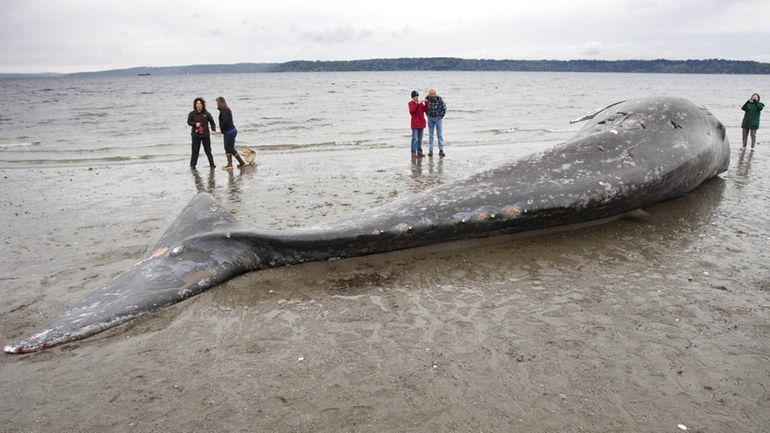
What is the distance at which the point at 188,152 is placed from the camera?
17844 mm

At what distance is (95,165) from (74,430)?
14123mm

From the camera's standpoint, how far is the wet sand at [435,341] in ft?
10.4

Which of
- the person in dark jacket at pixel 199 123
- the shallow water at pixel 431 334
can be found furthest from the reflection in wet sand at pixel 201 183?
the shallow water at pixel 431 334

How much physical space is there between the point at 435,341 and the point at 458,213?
1.97m

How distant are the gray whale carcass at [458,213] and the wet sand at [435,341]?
20 centimetres

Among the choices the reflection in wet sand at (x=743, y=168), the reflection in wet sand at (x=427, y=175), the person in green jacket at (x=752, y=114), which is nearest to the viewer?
the reflection in wet sand at (x=743, y=168)

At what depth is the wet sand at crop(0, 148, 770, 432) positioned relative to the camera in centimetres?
317

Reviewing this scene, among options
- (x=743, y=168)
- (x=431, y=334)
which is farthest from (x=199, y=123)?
(x=743, y=168)

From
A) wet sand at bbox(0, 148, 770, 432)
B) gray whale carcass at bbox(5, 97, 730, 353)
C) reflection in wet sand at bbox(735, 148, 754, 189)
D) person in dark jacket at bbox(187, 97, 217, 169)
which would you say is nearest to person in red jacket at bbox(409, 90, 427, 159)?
person in dark jacket at bbox(187, 97, 217, 169)

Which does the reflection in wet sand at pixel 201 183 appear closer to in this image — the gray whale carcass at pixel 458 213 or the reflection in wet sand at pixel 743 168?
the gray whale carcass at pixel 458 213

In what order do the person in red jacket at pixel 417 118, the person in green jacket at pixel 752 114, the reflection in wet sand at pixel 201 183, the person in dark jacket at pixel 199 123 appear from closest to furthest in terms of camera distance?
the reflection in wet sand at pixel 201 183 < the person in dark jacket at pixel 199 123 < the person in red jacket at pixel 417 118 < the person in green jacket at pixel 752 114

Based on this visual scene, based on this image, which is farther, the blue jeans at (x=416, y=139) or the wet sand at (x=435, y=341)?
the blue jeans at (x=416, y=139)

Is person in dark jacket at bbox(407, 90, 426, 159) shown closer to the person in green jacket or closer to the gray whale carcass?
the gray whale carcass

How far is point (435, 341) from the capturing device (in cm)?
397
